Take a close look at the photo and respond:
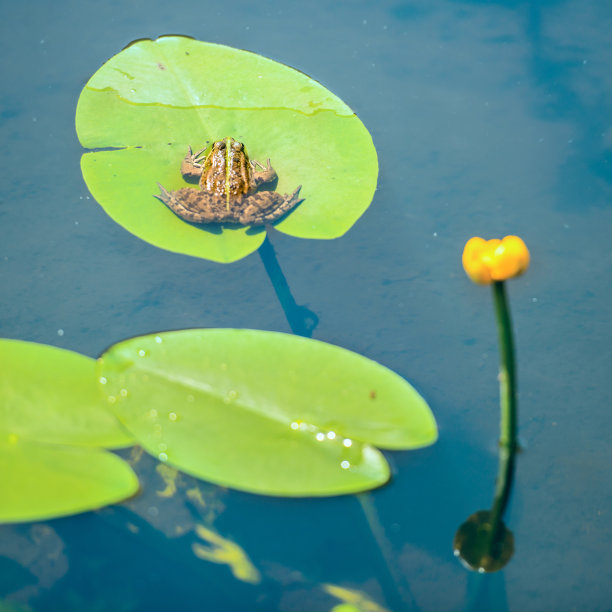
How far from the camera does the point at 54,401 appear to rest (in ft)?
5.72

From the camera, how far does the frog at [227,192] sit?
229cm

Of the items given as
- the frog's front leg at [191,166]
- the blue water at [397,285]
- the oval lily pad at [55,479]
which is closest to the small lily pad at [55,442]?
the oval lily pad at [55,479]

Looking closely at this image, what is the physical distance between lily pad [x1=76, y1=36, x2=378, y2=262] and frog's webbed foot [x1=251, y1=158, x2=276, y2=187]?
4 cm

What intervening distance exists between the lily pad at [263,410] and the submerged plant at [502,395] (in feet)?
1.14

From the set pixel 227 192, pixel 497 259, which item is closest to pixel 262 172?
pixel 227 192

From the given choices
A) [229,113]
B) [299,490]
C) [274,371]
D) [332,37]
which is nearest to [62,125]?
[229,113]

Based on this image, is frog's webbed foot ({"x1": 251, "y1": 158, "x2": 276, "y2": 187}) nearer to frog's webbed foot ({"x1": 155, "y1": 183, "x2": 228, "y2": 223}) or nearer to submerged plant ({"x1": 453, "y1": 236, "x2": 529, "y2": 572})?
frog's webbed foot ({"x1": 155, "y1": 183, "x2": 228, "y2": 223})

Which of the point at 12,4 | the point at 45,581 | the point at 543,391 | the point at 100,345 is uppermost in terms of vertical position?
the point at 12,4

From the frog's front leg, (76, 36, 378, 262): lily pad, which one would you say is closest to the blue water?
(76, 36, 378, 262): lily pad

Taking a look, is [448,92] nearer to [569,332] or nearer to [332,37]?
[332,37]

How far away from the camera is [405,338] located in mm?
2174

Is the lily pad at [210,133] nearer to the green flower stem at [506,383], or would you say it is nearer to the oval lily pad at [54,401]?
the oval lily pad at [54,401]

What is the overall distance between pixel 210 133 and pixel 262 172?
293 millimetres

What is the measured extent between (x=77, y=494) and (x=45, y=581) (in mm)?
324
